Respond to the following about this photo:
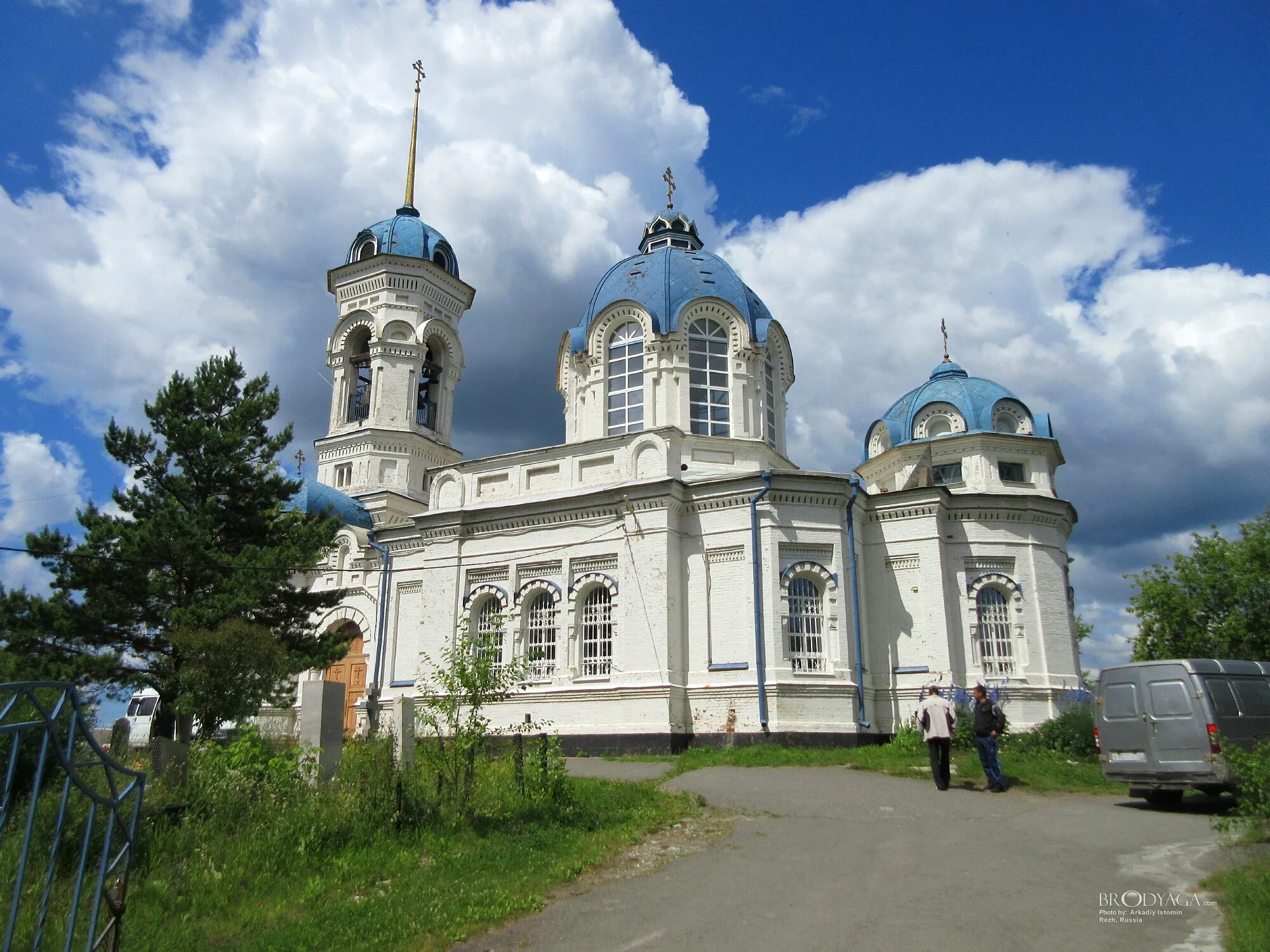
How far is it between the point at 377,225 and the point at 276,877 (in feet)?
82.9

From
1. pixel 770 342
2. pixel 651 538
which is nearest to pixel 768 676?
pixel 651 538

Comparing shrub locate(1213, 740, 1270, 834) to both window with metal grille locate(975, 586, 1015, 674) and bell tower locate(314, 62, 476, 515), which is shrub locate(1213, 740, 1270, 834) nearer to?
window with metal grille locate(975, 586, 1015, 674)

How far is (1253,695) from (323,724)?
37.7 ft

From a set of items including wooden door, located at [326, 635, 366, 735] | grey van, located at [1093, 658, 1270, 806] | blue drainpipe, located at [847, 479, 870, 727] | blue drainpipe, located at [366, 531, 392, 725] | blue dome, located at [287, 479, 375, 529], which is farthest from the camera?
blue dome, located at [287, 479, 375, 529]

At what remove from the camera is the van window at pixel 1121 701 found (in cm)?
1198

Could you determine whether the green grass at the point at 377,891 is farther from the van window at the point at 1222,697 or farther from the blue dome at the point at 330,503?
the blue dome at the point at 330,503

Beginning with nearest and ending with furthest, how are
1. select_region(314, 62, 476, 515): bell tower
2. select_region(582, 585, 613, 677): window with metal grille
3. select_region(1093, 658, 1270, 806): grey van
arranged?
1. select_region(1093, 658, 1270, 806): grey van
2. select_region(582, 585, 613, 677): window with metal grille
3. select_region(314, 62, 476, 515): bell tower

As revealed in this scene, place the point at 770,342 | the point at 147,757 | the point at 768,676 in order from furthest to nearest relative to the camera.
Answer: the point at 770,342 → the point at 768,676 → the point at 147,757

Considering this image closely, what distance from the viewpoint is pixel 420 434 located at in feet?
91.0

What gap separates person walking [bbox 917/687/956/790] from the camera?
502 inches

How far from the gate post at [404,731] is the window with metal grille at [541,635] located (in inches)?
265

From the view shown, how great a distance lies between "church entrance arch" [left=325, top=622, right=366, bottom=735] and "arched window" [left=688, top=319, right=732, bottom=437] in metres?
10.0

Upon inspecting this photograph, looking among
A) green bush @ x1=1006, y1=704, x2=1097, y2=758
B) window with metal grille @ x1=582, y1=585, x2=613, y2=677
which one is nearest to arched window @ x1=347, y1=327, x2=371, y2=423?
window with metal grille @ x1=582, y1=585, x2=613, y2=677

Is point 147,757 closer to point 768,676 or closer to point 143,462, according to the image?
point 143,462
